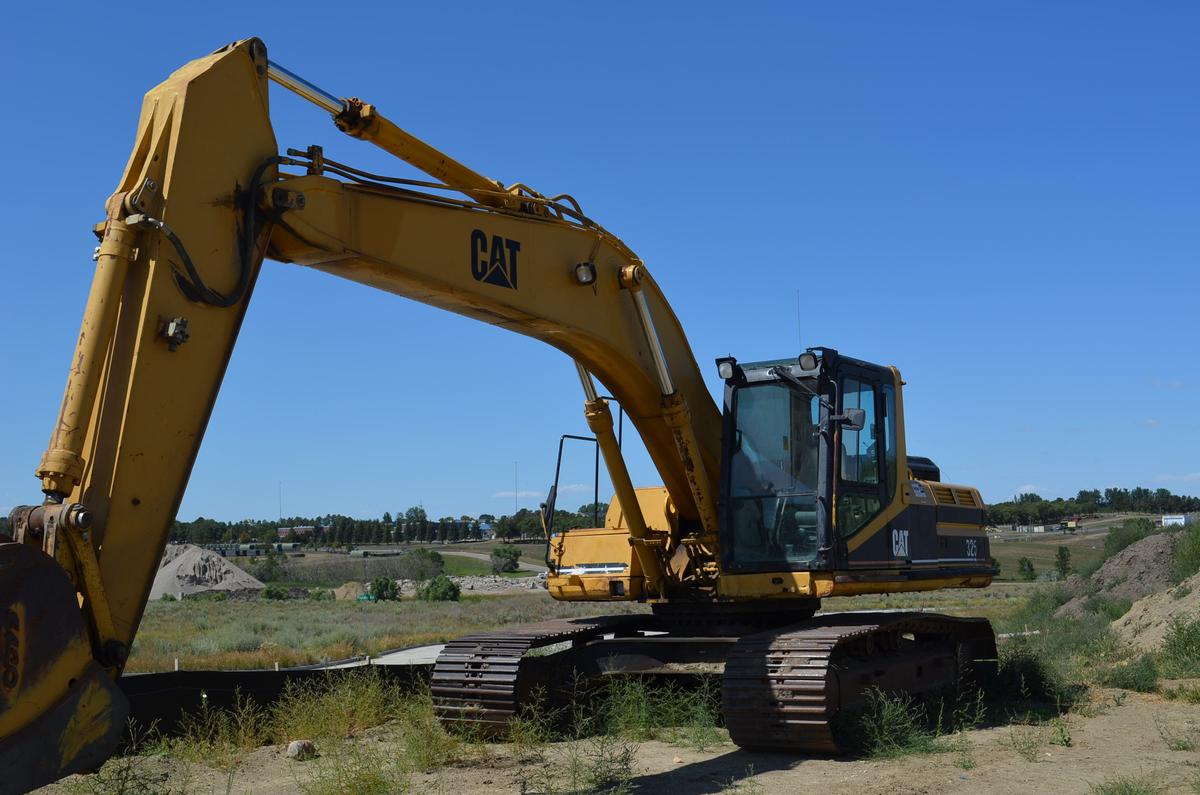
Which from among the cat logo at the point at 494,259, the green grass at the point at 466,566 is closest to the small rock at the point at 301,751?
the cat logo at the point at 494,259

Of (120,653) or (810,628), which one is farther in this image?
(810,628)

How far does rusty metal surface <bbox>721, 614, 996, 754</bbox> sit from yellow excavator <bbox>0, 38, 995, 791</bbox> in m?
0.03

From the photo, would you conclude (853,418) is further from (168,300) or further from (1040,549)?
(1040,549)

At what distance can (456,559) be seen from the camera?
373ft

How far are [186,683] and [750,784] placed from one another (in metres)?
6.33

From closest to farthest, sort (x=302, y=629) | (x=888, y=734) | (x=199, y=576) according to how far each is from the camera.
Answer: (x=888, y=734) → (x=302, y=629) → (x=199, y=576)

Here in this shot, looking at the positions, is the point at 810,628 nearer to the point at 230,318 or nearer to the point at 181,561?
the point at 230,318

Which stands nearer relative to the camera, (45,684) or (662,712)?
(45,684)

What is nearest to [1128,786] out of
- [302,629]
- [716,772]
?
[716,772]

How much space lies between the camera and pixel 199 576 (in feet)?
223

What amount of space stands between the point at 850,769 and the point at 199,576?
64393 mm

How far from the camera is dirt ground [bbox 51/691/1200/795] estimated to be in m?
8.41

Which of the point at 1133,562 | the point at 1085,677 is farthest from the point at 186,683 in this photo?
the point at 1133,562

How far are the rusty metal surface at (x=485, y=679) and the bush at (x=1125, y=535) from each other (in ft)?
80.6
